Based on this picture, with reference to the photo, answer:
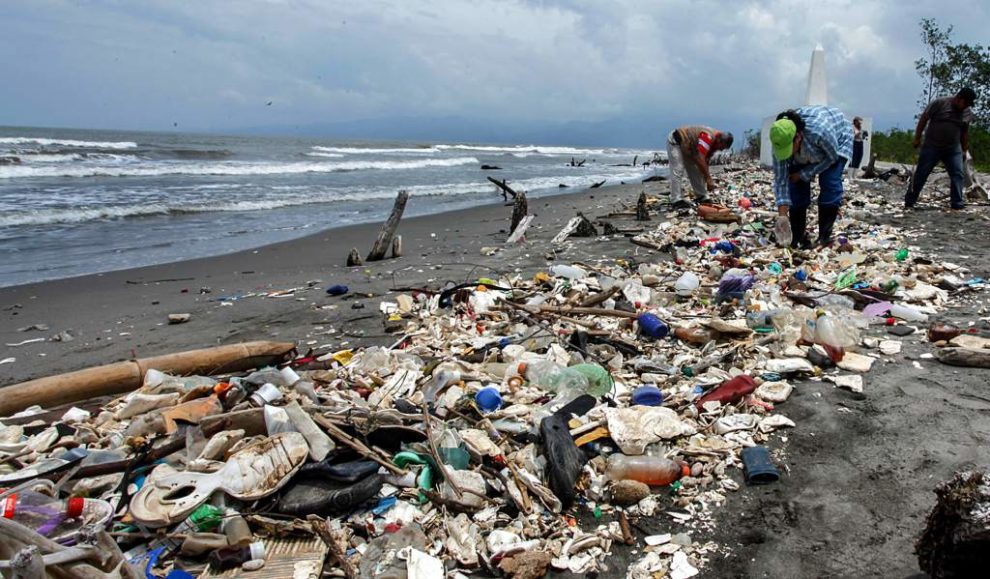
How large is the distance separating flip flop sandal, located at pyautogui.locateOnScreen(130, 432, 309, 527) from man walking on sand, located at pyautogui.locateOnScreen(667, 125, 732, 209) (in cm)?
883

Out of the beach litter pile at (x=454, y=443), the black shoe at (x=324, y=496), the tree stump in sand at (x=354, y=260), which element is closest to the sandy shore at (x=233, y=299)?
the tree stump in sand at (x=354, y=260)

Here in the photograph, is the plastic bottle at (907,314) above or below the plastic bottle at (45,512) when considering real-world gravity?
above

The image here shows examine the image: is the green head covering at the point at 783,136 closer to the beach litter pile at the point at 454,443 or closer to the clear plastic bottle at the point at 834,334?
the beach litter pile at the point at 454,443

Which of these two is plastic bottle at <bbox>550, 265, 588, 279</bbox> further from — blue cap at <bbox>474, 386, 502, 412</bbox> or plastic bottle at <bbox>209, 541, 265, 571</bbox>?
plastic bottle at <bbox>209, 541, 265, 571</bbox>

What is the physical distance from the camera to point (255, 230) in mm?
10859

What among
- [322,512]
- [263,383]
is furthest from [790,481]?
[263,383]

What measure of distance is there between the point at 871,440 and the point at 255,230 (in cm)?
1055

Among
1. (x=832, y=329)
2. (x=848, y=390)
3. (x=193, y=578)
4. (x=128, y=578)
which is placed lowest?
(x=193, y=578)

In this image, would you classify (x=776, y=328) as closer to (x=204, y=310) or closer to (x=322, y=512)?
(x=322, y=512)

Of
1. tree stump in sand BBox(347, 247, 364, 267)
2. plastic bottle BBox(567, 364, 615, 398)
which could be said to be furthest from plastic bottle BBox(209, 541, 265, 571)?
tree stump in sand BBox(347, 247, 364, 267)

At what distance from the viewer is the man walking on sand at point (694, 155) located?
9688 mm

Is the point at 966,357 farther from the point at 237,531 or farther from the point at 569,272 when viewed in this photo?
the point at 237,531

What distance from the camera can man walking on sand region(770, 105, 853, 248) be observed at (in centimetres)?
556

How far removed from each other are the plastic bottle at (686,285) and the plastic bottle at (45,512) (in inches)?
167
